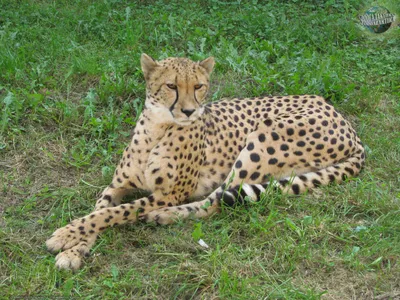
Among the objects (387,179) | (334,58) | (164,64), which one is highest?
(164,64)

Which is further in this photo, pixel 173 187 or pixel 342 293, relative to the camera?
pixel 173 187

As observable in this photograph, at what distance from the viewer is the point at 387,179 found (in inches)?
160

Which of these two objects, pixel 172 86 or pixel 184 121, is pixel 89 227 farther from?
pixel 172 86

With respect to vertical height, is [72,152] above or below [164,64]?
below

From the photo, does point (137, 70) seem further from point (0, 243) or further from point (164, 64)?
point (0, 243)

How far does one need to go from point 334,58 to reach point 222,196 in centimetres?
225

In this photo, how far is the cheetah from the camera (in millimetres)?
3477

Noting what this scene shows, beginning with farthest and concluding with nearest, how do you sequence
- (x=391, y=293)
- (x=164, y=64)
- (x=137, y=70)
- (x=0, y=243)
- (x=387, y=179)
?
1. (x=137, y=70)
2. (x=387, y=179)
3. (x=164, y=64)
4. (x=0, y=243)
5. (x=391, y=293)

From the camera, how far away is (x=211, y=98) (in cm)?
483

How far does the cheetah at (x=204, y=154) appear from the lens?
348cm

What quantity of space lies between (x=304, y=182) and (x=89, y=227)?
4.61 feet

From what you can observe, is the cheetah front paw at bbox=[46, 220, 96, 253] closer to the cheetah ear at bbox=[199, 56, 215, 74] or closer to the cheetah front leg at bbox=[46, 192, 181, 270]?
the cheetah front leg at bbox=[46, 192, 181, 270]

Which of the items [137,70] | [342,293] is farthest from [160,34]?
[342,293]

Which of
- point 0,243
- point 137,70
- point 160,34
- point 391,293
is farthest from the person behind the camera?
point 160,34
